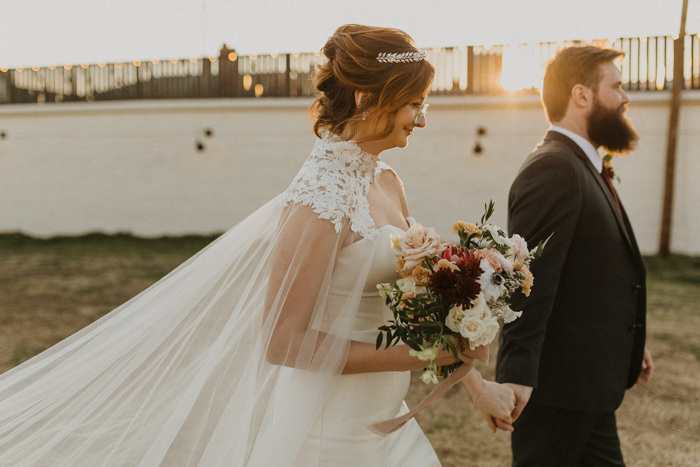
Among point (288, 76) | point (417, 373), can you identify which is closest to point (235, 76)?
point (288, 76)

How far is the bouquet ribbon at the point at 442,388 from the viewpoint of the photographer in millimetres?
1904

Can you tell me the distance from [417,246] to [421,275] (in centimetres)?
9

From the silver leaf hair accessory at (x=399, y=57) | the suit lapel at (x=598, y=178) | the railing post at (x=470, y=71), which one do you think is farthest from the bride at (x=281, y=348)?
the railing post at (x=470, y=71)

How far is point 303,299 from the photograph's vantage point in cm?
183

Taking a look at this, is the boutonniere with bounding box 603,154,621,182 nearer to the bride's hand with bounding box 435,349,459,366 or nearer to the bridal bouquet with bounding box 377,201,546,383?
the bridal bouquet with bounding box 377,201,546,383

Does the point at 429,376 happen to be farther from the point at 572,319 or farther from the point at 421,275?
the point at 572,319

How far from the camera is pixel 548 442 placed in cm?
241

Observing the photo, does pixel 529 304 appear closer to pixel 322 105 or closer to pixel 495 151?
pixel 322 105

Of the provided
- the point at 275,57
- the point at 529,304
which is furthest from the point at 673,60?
the point at 529,304

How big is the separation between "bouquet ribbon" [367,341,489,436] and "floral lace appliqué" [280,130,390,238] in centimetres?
51

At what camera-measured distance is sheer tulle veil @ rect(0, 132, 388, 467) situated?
187 cm

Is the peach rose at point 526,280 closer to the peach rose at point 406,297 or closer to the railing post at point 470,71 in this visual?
the peach rose at point 406,297

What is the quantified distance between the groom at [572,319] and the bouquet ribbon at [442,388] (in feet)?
1.32

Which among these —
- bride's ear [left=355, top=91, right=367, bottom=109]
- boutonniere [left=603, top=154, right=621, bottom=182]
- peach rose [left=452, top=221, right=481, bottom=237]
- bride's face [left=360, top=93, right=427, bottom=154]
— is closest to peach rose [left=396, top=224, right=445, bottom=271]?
peach rose [left=452, top=221, right=481, bottom=237]
